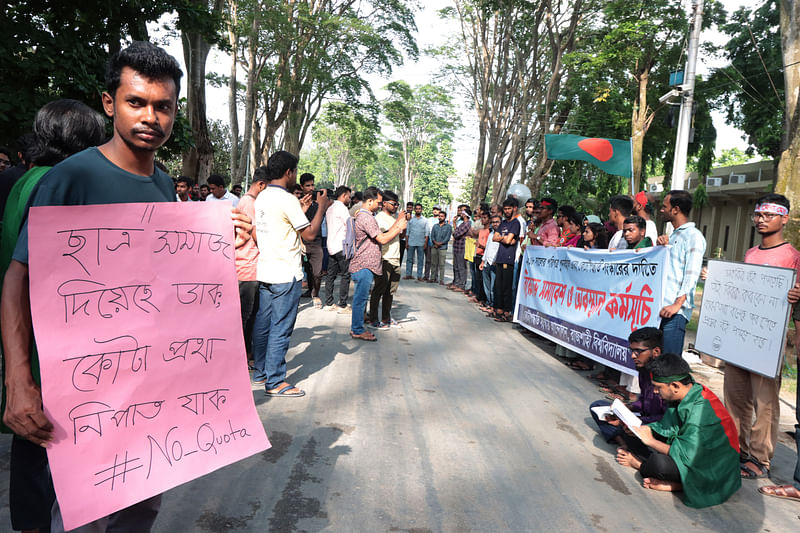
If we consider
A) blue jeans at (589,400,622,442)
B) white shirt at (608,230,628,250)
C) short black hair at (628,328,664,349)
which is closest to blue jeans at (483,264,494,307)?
white shirt at (608,230,628,250)

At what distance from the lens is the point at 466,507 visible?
3250 millimetres

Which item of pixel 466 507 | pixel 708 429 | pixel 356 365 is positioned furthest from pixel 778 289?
pixel 356 365

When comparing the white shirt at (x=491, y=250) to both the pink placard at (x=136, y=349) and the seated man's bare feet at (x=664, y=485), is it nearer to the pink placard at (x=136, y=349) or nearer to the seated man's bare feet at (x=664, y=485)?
the seated man's bare feet at (x=664, y=485)

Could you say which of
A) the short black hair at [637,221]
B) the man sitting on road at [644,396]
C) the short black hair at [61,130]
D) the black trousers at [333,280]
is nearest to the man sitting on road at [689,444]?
the man sitting on road at [644,396]

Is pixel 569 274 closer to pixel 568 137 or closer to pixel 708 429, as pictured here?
pixel 708 429

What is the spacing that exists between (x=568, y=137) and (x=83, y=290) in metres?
11.0

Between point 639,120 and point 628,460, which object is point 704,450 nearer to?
point 628,460

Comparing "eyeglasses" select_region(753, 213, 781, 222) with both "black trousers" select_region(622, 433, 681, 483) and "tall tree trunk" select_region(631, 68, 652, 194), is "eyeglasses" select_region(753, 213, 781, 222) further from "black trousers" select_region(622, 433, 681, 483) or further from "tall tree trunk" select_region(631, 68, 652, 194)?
"tall tree trunk" select_region(631, 68, 652, 194)

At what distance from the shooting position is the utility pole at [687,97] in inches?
442

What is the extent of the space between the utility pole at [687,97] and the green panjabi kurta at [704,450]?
8.47 metres

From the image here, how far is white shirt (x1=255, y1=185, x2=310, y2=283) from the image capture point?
16.3ft

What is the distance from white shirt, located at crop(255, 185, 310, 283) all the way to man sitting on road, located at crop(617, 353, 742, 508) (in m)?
2.99

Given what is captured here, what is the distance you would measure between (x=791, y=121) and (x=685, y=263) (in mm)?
5211

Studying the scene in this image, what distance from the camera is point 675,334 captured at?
16.7ft
